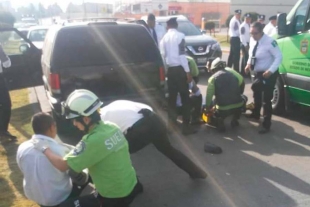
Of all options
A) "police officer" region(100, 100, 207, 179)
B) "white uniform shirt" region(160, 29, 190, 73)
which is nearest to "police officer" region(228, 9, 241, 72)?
"white uniform shirt" region(160, 29, 190, 73)

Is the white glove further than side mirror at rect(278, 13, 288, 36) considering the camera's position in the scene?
No

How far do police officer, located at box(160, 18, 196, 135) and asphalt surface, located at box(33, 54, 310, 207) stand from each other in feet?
1.65

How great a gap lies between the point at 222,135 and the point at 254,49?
1518 mm

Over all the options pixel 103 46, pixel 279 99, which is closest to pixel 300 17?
→ pixel 279 99

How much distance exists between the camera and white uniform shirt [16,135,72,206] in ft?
10.8

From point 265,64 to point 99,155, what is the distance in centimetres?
410

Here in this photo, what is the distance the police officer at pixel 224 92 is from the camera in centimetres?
657

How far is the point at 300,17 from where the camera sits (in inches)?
266

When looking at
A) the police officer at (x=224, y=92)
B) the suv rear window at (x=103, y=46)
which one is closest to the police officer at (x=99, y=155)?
the suv rear window at (x=103, y=46)

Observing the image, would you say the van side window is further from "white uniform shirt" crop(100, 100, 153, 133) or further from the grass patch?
the grass patch

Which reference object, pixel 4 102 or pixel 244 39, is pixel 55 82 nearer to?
pixel 4 102

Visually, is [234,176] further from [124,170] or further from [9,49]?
[9,49]

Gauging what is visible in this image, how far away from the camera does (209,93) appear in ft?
22.0

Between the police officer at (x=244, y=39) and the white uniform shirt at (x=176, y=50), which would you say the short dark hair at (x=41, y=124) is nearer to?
the white uniform shirt at (x=176, y=50)
